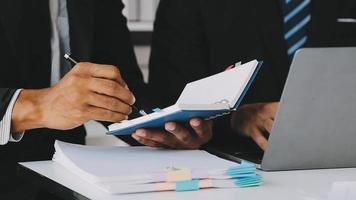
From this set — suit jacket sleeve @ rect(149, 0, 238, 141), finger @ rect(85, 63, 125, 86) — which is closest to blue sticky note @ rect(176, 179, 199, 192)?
finger @ rect(85, 63, 125, 86)

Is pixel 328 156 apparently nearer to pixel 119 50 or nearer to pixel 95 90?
pixel 95 90

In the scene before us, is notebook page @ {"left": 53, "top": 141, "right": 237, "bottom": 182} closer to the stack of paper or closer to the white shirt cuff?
the stack of paper

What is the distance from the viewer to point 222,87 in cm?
135

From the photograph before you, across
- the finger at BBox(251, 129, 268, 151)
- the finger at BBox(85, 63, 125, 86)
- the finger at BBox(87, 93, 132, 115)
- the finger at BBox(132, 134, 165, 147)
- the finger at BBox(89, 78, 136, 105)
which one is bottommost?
the finger at BBox(251, 129, 268, 151)

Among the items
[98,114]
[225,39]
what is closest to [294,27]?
[225,39]

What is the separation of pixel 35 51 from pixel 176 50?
0.47 m

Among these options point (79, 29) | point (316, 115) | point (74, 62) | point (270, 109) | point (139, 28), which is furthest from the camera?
point (139, 28)

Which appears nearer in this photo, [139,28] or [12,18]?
[12,18]

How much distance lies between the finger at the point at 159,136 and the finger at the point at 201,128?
0.05 meters

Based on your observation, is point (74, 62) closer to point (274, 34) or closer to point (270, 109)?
point (270, 109)

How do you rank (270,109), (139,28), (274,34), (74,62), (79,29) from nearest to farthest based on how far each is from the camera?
(74,62), (270,109), (79,29), (274,34), (139,28)

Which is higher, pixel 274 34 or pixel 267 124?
pixel 274 34

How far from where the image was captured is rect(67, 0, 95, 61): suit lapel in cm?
170

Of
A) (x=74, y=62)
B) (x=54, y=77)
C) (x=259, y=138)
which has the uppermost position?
(x=74, y=62)
